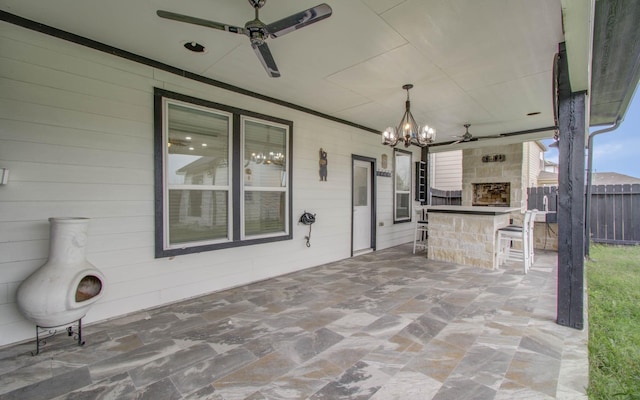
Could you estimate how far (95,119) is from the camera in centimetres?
275

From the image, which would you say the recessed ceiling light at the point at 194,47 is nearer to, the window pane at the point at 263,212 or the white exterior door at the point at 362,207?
the window pane at the point at 263,212

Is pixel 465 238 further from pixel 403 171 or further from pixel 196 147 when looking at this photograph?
pixel 196 147

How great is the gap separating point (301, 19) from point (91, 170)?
2452 millimetres

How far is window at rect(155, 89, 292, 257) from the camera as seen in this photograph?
320cm

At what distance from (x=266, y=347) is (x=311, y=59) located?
115 inches

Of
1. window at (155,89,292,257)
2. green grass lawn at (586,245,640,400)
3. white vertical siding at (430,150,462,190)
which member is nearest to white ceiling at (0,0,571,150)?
window at (155,89,292,257)

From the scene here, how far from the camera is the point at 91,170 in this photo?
8.92ft

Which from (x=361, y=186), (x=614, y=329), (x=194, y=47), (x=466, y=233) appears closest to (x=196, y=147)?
(x=194, y=47)

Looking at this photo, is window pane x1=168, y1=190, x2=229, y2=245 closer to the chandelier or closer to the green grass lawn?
the chandelier

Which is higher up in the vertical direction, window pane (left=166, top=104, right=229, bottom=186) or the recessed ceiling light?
the recessed ceiling light

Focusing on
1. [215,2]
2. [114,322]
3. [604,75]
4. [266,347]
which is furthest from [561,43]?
[114,322]

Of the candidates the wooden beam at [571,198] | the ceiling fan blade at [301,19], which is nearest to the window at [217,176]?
the ceiling fan blade at [301,19]

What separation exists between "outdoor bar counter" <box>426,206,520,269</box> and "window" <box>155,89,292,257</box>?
2.88 m

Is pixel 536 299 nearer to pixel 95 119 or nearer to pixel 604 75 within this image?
pixel 604 75
